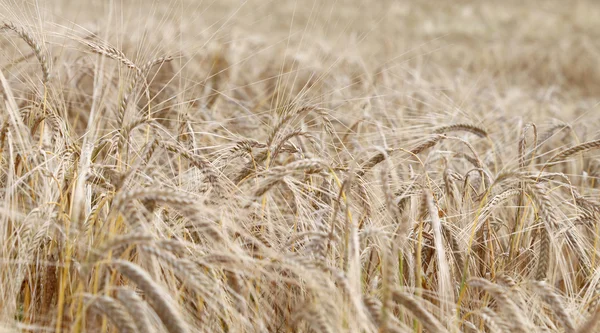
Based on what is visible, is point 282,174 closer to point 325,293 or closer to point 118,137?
point 325,293

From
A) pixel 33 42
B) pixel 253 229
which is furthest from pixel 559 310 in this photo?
pixel 33 42

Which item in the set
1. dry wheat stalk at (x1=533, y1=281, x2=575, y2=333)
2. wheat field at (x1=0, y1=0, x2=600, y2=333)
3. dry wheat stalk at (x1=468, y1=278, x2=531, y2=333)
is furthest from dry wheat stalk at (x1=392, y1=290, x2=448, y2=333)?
dry wheat stalk at (x1=533, y1=281, x2=575, y2=333)

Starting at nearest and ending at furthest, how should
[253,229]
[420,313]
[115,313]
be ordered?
[115,313]
[420,313]
[253,229]

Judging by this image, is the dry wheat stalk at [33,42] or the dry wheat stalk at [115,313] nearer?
the dry wheat stalk at [115,313]

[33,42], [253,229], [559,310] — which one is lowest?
[559,310]

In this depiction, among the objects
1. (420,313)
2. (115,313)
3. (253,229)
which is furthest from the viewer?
(253,229)

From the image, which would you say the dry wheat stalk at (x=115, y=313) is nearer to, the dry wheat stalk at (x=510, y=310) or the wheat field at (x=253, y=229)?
the wheat field at (x=253, y=229)

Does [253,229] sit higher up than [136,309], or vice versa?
[253,229]

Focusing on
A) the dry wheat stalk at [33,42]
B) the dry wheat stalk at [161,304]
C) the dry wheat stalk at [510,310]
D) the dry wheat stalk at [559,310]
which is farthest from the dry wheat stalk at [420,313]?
the dry wheat stalk at [33,42]

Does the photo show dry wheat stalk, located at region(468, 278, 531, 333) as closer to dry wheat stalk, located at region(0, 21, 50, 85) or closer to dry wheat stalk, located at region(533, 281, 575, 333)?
dry wheat stalk, located at region(533, 281, 575, 333)

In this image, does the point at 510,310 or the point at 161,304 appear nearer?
the point at 161,304

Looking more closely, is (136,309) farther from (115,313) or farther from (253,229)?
(253,229)

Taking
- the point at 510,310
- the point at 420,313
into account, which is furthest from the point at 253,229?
the point at 510,310

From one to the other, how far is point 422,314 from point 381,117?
1.84 meters
